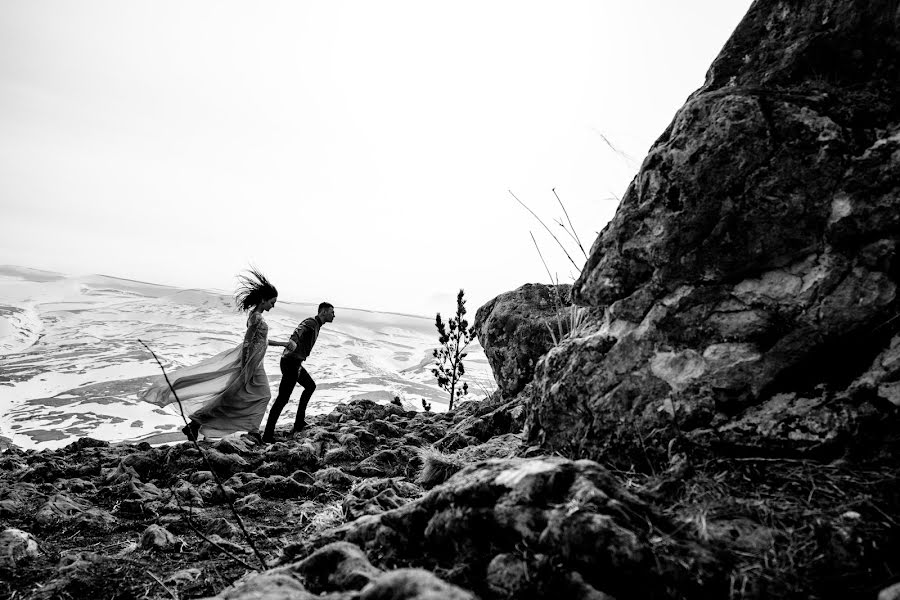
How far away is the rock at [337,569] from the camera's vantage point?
165 centimetres

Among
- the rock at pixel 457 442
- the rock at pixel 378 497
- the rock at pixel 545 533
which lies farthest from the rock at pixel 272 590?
the rock at pixel 457 442

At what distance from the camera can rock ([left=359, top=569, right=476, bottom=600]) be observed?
1.29m

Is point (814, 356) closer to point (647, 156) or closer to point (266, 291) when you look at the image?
point (647, 156)

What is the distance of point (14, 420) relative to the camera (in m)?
23.8

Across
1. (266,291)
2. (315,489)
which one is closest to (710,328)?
(315,489)

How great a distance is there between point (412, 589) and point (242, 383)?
6946 millimetres

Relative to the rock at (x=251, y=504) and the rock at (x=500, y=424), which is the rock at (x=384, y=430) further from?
the rock at (x=251, y=504)

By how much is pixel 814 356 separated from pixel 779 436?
0.42 metres

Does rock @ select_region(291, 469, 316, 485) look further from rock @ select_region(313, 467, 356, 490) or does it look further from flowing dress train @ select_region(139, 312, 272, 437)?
flowing dress train @ select_region(139, 312, 272, 437)

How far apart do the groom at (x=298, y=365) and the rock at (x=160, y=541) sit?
13.4 feet

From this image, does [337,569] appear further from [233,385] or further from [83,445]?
[83,445]

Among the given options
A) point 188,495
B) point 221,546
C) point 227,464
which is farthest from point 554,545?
point 227,464

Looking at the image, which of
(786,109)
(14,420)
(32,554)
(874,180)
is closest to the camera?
(874,180)

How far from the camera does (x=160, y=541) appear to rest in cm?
318
